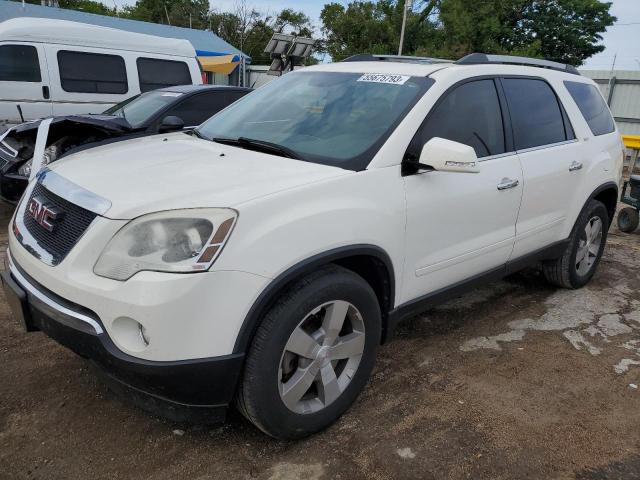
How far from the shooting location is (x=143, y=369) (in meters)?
2.02

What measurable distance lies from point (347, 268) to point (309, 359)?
0.48 meters

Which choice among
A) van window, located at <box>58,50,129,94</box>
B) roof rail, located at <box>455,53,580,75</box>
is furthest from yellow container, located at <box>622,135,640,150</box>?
van window, located at <box>58,50,129,94</box>

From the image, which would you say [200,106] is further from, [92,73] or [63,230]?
[63,230]

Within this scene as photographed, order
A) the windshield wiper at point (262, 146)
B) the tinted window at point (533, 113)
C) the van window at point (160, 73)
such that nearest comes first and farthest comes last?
the windshield wiper at point (262, 146) < the tinted window at point (533, 113) < the van window at point (160, 73)

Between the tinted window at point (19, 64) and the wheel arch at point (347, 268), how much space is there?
7.37 meters

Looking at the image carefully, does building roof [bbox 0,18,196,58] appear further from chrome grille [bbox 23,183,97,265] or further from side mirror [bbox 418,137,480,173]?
side mirror [bbox 418,137,480,173]

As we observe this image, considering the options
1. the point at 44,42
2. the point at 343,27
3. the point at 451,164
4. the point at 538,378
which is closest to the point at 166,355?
the point at 451,164

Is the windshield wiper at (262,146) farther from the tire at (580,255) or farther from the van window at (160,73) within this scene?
the van window at (160,73)

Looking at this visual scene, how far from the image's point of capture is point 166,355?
79.4 inches

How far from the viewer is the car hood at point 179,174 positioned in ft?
7.03

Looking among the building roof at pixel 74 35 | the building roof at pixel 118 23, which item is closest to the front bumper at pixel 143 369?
the building roof at pixel 74 35

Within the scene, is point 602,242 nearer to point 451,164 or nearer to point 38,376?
point 451,164

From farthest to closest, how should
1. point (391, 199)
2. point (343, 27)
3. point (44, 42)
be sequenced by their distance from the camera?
1. point (343, 27)
2. point (44, 42)
3. point (391, 199)

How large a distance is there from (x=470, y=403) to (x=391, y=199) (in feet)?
4.01
